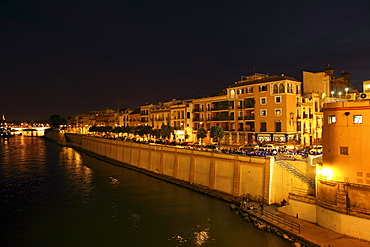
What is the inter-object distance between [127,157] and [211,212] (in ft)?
134

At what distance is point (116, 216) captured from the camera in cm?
3397

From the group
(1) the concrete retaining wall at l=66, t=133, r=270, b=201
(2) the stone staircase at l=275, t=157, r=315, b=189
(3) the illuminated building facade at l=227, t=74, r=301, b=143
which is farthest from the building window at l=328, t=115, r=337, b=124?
(3) the illuminated building facade at l=227, t=74, r=301, b=143

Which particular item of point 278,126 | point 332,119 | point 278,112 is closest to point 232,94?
point 278,112

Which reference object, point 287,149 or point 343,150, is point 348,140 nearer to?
point 343,150

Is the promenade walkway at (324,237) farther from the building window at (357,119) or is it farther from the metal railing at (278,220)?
the building window at (357,119)

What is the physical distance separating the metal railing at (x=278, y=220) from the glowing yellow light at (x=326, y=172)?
5.11 m

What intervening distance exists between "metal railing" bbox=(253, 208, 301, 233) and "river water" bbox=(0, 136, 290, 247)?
147 centimetres

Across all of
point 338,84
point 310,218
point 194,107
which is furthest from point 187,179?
point 338,84

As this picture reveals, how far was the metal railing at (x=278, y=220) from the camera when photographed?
82.8 feet

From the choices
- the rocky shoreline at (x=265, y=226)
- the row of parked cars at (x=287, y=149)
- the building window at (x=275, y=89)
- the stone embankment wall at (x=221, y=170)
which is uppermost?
the building window at (x=275, y=89)

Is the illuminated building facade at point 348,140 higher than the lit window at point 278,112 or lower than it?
lower

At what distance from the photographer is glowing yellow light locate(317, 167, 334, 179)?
82.5 feet

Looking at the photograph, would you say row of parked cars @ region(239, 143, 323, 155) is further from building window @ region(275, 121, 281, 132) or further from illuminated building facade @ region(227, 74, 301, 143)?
illuminated building facade @ region(227, 74, 301, 143)

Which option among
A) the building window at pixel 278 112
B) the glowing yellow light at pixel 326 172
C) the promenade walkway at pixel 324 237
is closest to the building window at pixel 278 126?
the building window at pixel 278 112
